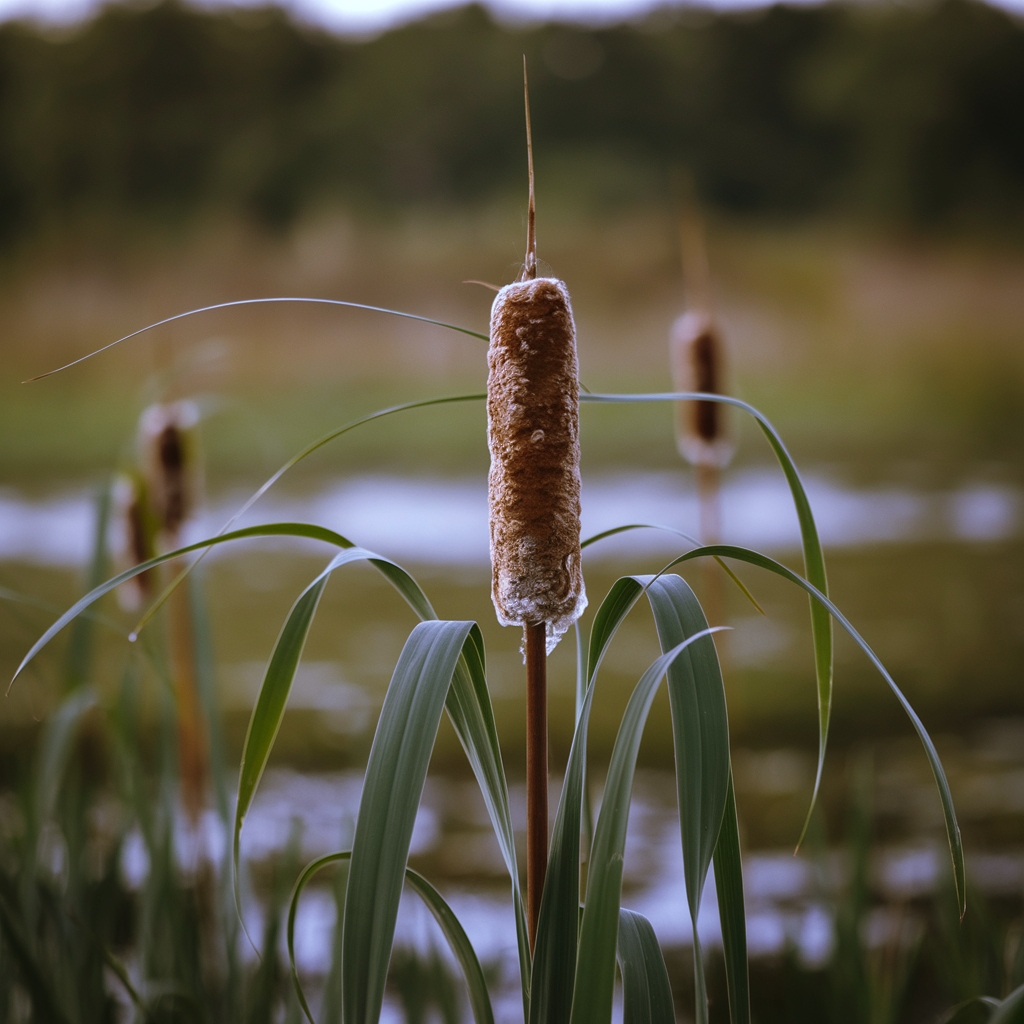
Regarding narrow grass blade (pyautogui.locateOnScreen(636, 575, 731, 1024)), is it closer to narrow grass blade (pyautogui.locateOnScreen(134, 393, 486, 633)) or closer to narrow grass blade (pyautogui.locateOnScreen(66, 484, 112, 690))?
narrow grass blade (pyautogui.locateOnScreen(134, 393, 486, 633))

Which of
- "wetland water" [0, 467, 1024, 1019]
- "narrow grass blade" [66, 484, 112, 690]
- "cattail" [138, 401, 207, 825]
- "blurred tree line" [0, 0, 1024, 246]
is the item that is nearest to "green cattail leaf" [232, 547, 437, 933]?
"narrow grass blade" [66, 484, 112, 690]

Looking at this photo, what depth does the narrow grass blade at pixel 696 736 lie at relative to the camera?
208 mm

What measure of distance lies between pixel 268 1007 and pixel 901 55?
1.60 meters

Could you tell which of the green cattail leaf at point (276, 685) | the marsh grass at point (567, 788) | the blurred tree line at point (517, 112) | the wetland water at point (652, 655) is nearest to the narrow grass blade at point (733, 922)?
the marsh grass at point (567, 788)

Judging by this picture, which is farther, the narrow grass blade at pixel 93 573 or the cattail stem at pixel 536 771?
the narrow grass blade at pixel 93 573

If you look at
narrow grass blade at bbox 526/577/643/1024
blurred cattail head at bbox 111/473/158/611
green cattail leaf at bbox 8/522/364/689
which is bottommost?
narrow grass blade at bbox 526/577/643/1024

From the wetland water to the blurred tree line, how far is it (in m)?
0.49

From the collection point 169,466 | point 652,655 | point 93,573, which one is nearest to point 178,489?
point 169,466

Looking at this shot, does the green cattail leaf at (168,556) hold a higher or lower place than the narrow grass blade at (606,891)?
higher

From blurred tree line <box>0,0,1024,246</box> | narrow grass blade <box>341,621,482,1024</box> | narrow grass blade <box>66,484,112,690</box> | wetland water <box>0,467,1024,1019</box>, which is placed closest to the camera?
narrow grass blade <box>341,621,482,1024</box>

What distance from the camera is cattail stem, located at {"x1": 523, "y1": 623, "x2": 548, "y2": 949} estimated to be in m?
Answer: 0.24

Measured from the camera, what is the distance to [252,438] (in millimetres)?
1483

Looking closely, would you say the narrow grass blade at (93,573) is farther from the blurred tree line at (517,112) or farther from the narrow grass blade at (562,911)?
the blurred tree line at (517,112)

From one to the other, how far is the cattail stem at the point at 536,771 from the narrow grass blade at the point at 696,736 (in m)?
0.04
